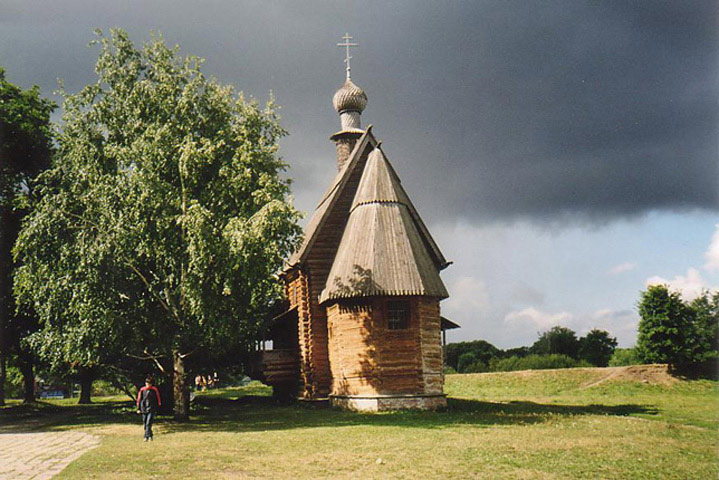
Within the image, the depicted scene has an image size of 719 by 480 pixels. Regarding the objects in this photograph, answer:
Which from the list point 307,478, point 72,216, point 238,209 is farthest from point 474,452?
point 72,216

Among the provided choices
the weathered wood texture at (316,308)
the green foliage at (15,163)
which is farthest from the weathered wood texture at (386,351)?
the green foliage at (15,163)

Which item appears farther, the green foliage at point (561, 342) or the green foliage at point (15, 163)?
the green foliage at point (561, 342)

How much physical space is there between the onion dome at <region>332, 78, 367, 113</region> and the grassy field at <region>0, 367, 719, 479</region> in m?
19.8

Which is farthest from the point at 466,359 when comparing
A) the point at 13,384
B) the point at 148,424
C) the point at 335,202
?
the point at 148,424

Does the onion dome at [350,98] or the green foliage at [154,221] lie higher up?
the onion dome at [350,98]

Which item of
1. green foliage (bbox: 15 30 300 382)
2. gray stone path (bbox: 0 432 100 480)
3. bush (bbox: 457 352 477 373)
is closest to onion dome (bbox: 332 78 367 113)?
green foliage (bbox: 15 30 300 382)

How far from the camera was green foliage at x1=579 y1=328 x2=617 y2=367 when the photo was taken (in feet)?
208

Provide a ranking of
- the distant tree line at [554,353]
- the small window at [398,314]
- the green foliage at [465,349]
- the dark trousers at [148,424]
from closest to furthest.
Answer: the dark trousers at [148,424] < the small window at [398,314] < the distant tree line at [554,353] < the green foliage at [465,349]

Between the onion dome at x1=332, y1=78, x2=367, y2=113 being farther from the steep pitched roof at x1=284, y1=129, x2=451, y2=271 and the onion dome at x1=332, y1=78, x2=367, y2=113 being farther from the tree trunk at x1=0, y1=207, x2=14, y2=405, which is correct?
the tree trunk at x1=0, y1=207, x2=14, y2=405

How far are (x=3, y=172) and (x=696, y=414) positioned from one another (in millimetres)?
32264

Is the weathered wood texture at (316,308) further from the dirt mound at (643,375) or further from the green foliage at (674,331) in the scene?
the green foliage at (674,331)

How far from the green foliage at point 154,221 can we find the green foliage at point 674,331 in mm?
26344

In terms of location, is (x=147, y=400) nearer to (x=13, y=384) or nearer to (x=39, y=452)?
(x=39, y=452)

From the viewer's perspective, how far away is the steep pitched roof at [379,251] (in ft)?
77.0
